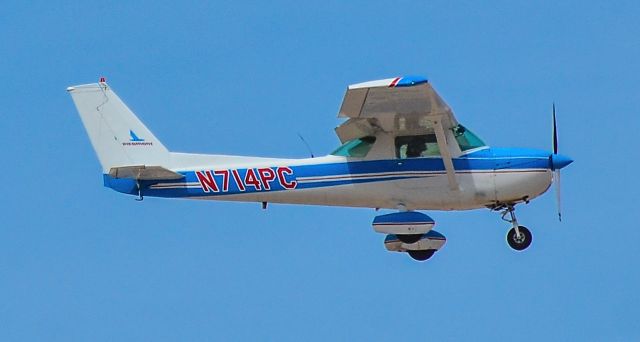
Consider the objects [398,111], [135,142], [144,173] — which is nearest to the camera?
[398,111]

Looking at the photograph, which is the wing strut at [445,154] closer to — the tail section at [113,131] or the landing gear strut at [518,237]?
the landing gear strut at [518,237]

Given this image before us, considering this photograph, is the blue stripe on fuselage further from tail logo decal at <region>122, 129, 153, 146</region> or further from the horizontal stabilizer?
tail logo decal at <region>122, 129, 153, 146</region>

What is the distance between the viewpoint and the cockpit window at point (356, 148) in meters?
20.0

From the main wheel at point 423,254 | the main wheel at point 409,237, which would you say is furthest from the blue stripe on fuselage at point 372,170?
the main wheel at point 423,254

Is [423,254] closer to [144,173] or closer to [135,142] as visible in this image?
[144,173]

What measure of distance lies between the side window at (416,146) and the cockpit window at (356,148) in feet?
1.42

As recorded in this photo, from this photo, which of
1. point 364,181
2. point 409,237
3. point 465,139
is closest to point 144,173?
point 364,181

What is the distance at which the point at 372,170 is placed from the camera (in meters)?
20.0

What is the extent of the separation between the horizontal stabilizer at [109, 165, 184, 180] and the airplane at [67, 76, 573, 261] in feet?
0.05

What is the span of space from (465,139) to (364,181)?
165 centimetres

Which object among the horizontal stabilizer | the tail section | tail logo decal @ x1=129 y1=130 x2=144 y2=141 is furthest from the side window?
tail logo decal @ x1=129 y1=130 x2=144 y2=141

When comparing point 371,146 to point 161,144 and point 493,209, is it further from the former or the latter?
point 161,144

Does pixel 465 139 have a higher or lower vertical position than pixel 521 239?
higher

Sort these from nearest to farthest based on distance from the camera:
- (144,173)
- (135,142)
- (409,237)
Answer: (409,237) < (144,173) < (135,142)
